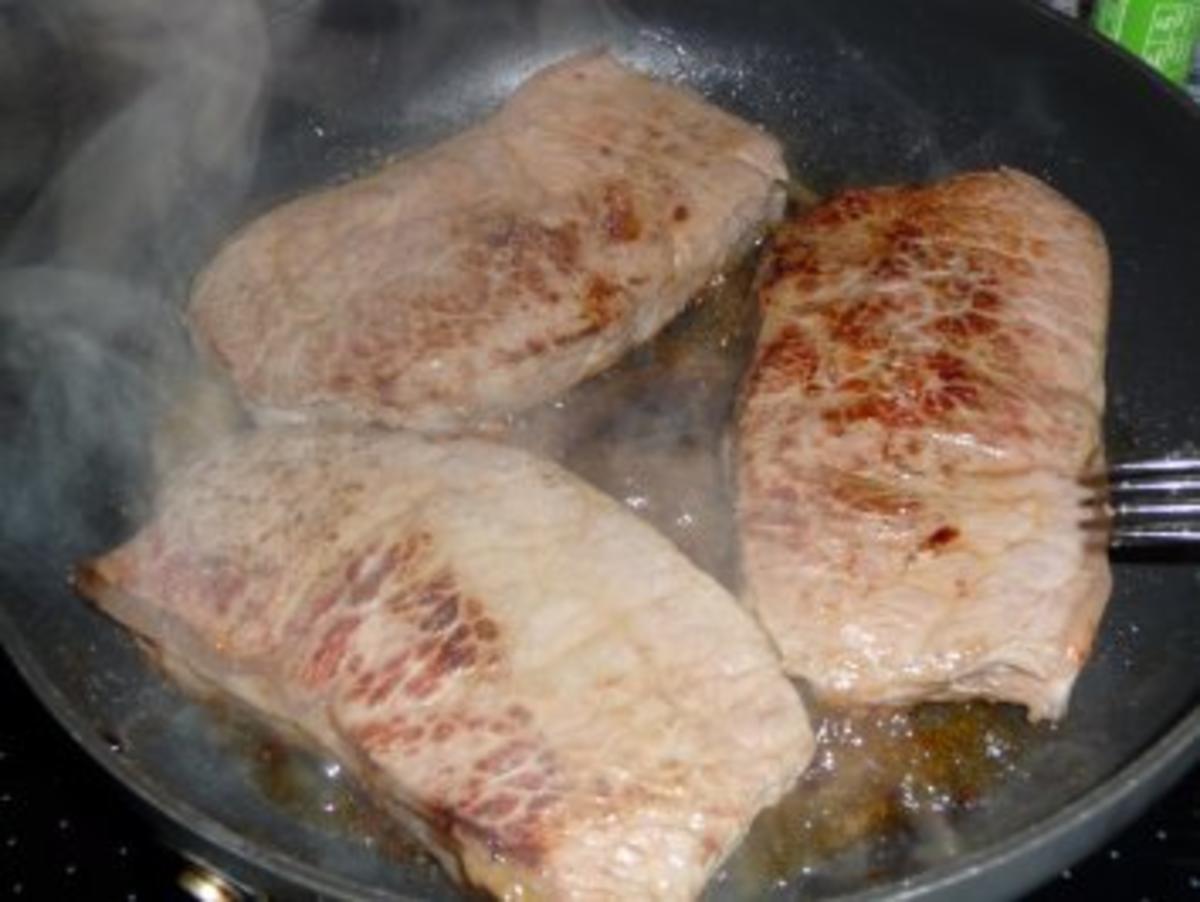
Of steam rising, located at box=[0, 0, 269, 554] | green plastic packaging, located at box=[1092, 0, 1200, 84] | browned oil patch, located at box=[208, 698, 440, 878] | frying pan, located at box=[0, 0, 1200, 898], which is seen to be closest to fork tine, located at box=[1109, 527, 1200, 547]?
frying pan, located at box=[0, 0, 1200, 898]

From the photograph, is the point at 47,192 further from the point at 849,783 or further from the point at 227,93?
the point at 849,783

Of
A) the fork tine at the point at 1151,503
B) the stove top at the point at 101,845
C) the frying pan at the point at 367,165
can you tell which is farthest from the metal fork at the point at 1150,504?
the stove top at the point at 101,845

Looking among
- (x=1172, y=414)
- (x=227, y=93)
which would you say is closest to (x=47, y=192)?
(x=227, y=93)

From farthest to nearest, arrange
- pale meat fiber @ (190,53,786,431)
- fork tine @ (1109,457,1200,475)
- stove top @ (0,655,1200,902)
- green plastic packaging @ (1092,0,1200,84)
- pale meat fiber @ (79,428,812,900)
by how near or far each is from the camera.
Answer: green plastic packaging @ (1092,0,1200,84), pale meat fiber @ (190,53,786,431), stove top @ (0,655,1200,902), fork tine @ (1109,457,1200,475), pale meat fiber @ (79,428,812,900)

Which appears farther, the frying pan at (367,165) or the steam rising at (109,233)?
the steam rising at (109,233)

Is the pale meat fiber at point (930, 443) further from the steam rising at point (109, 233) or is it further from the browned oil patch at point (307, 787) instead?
the steam rising at point (109, 233)

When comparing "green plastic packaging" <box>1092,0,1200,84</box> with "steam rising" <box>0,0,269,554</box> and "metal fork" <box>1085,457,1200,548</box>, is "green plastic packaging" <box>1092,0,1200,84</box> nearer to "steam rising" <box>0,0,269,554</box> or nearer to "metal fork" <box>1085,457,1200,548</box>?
"metal fork" <box>1085,457,1200,548</box>
